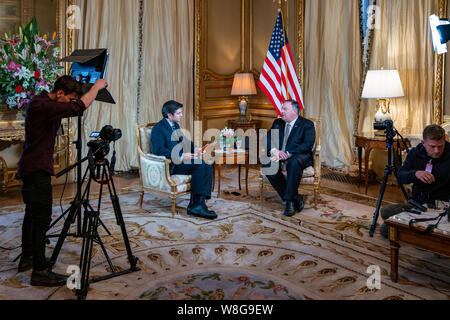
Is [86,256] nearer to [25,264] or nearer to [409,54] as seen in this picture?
[25,264]

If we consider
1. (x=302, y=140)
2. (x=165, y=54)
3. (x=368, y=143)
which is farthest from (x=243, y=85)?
(x=302, y=140)

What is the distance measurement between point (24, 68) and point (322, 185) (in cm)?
382

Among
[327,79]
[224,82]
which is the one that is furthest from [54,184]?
[327,79]

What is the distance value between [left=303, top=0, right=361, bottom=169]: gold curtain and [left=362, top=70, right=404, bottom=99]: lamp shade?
1066 mm

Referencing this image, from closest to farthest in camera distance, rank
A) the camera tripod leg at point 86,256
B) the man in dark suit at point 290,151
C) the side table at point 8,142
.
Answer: the camera tripod leg at point 86,256 < the man in dark suit at point 290,151 < the side table at point 8,142

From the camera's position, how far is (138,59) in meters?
7.13

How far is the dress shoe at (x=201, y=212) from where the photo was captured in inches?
190

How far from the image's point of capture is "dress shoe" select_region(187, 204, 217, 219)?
482 cm

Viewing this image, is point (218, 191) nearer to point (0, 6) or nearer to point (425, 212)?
point (425, 212)

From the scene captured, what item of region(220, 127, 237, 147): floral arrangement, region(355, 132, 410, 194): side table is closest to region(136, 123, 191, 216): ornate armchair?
region(220, 127, 237, 147): floral arrangement

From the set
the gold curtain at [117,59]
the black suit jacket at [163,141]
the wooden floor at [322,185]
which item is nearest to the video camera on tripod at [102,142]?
the black suit jacket at [163,141]

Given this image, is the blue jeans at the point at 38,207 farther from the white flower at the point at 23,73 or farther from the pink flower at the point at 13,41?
the pink flower at the point at 13,41

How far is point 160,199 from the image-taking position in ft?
18.4

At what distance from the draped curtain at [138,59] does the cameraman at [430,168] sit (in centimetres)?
428
